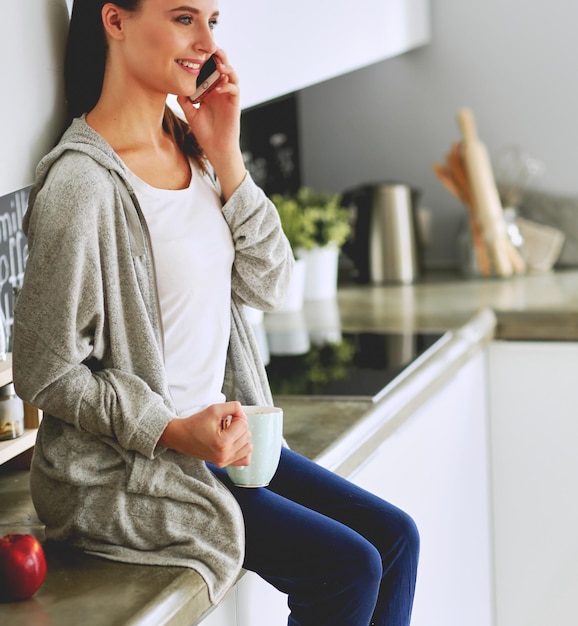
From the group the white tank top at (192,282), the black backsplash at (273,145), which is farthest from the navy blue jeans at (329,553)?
the black backsplash at (273,145)

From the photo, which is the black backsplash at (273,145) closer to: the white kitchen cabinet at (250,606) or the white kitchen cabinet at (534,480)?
the white kitchen cabinet at (534,480)

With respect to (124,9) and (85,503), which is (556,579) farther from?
(124,9)

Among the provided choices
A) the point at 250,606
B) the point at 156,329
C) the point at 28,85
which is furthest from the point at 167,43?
the point at 250,606

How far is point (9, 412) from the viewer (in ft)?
4.20

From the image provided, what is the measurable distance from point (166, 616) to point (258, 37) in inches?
37.3

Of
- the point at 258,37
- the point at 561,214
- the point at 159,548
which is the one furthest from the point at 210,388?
the point at 561,214

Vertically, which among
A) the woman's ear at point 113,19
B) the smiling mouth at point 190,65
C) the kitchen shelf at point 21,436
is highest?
the woman's ear at point 113,19

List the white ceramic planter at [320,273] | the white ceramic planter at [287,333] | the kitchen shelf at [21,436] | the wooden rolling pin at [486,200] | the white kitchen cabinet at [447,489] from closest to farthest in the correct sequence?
the kitchen shelf at [21,436], the white kitchen cabinet at [447,489], the white ceramic planter at [287,333], the white ceramic planter at [320,273], the wooden rolling pin at [486,200]

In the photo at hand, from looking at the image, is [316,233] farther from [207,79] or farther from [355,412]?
[207,79]

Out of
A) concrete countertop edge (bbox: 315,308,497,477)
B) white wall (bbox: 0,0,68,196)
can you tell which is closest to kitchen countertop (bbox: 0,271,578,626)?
concrete countertop edge (bbox: 315,308,497,477)

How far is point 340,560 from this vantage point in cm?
101

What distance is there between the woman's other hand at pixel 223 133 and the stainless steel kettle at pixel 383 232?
5.09ft

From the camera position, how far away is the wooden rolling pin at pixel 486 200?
2605mm

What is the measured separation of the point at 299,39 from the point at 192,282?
86cm
